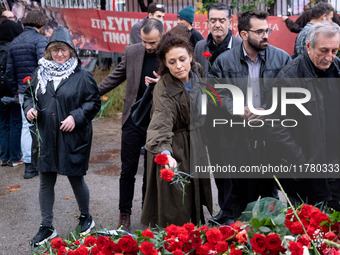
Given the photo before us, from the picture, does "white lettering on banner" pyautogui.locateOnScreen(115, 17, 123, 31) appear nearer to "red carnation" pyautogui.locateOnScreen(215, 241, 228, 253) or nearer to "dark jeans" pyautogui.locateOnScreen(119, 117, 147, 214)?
"dark jeans" pyautogui.locateOnScreen(119, 117, 147, 214)

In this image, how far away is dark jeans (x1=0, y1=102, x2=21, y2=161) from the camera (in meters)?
7.69

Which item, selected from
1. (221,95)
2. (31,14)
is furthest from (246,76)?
(31,14)

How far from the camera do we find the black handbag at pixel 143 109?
177 inches

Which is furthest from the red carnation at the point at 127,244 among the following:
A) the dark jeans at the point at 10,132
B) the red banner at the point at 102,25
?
the red banner at the point at 102,25

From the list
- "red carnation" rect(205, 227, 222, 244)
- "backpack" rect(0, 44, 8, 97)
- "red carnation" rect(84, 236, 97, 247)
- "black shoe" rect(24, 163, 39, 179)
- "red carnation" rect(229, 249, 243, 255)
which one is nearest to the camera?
"red carnation" rect(229, 249, 243, 255)

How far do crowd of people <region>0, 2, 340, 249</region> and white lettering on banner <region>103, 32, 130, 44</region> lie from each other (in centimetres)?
622

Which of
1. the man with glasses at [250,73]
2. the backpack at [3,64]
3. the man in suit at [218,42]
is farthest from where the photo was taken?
the backpack at [3,64]

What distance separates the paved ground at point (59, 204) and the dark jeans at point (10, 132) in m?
0.24

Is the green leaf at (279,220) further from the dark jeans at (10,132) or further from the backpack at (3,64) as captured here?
the dark jeans at (10,132)

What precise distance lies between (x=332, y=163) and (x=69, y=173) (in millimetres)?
2273

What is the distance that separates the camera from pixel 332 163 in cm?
410

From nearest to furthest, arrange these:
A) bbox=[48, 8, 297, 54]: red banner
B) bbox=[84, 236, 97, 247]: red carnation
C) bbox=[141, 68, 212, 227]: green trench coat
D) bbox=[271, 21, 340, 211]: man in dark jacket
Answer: bbox=[84, 236, 97, 247]: red carnation < bbox=[271, 21, 340, 211]: man in dark jacket < bbox=[141, 68, 212, 227]: green trench coat < bbox=[48, 8, 297, 54]: red banner

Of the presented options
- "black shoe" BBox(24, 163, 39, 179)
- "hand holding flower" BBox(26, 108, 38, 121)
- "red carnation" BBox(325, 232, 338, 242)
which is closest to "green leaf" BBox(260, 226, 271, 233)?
"red carnation" BBox(325, 232, 338, 242)

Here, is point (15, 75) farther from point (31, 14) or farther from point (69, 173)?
point (69, 173)
